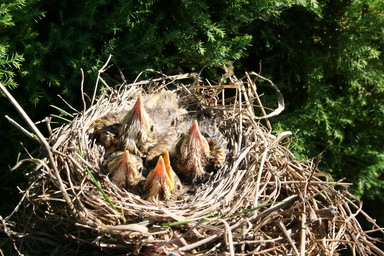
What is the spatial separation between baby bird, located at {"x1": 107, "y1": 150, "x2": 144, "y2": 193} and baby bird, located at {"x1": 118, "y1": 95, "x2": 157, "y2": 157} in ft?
0.45

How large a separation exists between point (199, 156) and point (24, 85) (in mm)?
825

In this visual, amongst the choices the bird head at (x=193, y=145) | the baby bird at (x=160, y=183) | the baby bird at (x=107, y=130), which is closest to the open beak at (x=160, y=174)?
the baby bird at (x=160, y=183)

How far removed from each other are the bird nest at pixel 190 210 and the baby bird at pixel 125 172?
6 centimetres

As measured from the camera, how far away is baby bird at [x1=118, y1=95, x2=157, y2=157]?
2.01 m

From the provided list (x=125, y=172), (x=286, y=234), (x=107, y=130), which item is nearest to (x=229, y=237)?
(x=286, y=234)

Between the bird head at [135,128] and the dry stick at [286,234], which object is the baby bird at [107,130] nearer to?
the bird head at [135,128]

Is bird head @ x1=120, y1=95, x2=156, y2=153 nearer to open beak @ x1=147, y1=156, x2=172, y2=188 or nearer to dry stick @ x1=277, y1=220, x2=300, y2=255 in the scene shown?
open beak @ x1=147, y1=156, x2=172, y2=188

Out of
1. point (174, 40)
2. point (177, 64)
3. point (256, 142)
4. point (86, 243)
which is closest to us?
point (86, 243)

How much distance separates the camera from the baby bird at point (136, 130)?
2008 mm

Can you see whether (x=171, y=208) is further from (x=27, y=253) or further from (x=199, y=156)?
(x=27, y=253)

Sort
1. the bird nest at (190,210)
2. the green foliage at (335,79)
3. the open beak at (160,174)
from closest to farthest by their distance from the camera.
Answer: the bird nest at (190,210) → the open beak at (160,174) → the green foliage at (335,79)

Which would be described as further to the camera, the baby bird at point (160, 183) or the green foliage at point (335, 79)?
the green foliage at point (335, 79)

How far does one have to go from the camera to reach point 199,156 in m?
2.00

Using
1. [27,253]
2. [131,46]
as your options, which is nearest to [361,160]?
[131,46]
